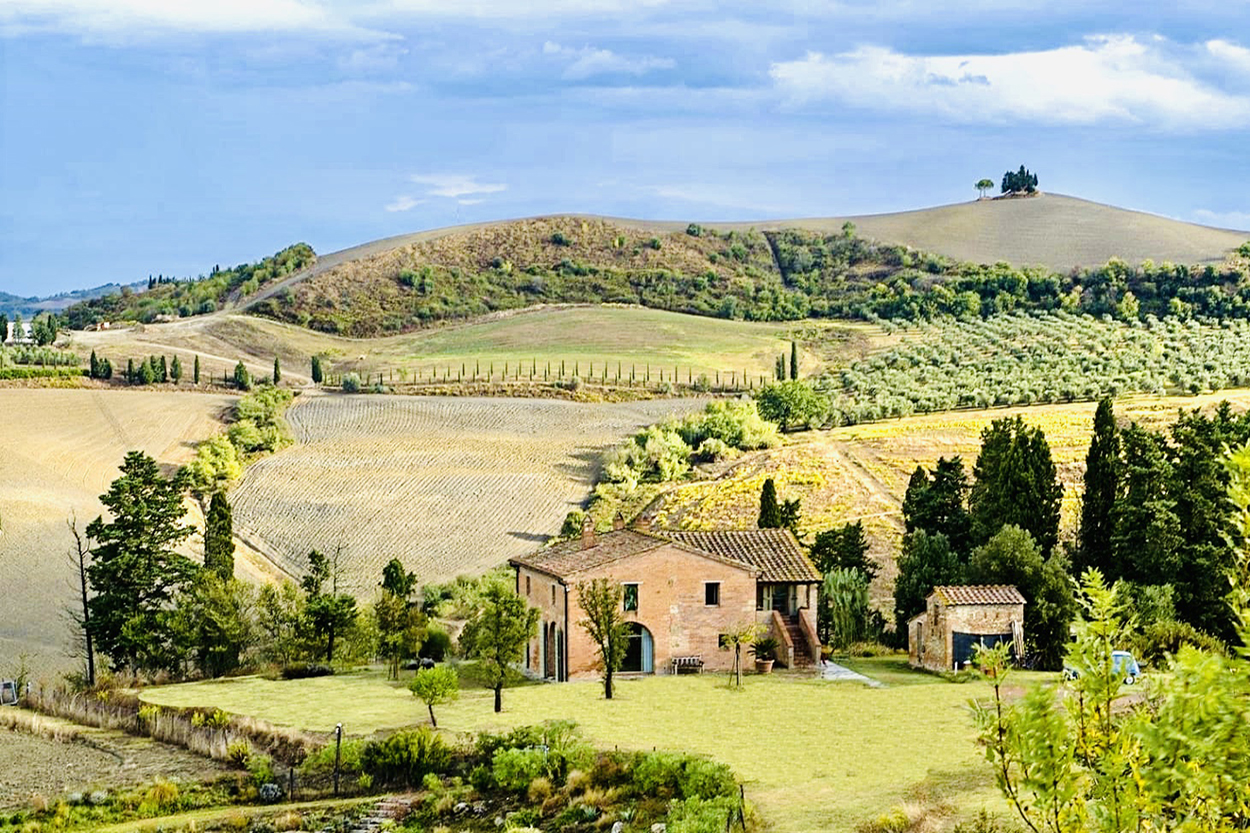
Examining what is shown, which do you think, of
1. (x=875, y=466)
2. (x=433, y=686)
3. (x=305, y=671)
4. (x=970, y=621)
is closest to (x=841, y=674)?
(x=970, y=621)

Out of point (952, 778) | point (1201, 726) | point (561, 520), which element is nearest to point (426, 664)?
point (952, 778)

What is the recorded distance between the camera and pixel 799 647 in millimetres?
43312

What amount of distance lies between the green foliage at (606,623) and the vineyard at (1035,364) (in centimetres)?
4803

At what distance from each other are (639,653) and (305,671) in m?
9.39

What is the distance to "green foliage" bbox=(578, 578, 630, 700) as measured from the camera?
39094 millimetres

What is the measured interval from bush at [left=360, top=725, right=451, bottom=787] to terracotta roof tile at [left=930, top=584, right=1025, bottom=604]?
45.9 ft

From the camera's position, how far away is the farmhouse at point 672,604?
42188mm

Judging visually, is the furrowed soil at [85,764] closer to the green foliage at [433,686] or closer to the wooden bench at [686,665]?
the green foliage at [433,686]

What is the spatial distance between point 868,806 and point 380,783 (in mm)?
10652

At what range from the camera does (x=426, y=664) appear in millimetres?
45281

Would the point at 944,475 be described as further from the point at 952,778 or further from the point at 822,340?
the point at 822,340

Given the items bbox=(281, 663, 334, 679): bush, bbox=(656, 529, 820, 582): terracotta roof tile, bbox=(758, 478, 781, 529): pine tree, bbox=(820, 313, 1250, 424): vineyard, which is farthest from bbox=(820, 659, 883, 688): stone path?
bbox=(820, 313, 1250, 424): vineyard

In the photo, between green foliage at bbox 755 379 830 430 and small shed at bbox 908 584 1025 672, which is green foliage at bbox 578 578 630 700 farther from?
green foliage at bbox 755 379 830 430

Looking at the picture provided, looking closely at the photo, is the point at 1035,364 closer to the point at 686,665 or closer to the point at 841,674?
the point at 686,665
